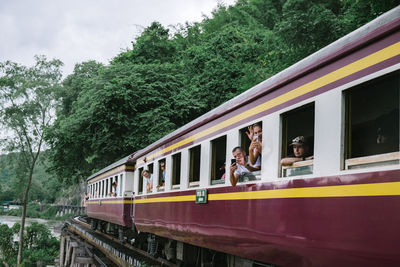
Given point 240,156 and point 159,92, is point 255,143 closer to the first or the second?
point 240,156

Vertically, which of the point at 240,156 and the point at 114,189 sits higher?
the point at 240,156

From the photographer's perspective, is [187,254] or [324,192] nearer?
[324,192]

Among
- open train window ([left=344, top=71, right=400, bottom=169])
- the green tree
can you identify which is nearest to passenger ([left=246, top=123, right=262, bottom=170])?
open train window ([left=344, top=71, right=400, bottom=169])

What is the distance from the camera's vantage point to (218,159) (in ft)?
21.6

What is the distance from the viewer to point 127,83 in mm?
23219

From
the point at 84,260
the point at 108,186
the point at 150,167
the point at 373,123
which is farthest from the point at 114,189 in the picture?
the point at 373,123

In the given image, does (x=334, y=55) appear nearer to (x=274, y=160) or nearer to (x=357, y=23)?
(x=274, y=160)

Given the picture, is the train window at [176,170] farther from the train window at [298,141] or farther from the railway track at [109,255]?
the train window at [298,141]

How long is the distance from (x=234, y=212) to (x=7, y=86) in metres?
31.5

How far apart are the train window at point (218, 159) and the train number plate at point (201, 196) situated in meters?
0.21

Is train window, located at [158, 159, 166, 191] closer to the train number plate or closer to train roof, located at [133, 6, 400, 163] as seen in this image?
the train number plate

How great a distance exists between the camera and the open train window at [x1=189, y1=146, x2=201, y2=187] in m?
7.47

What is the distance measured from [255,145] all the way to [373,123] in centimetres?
188

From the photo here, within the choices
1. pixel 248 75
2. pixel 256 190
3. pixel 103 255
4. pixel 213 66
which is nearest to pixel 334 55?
pixel 256 190
